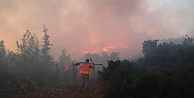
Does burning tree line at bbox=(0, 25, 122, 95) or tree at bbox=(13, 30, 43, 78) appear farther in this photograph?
tree at bbox=(13, 30, 43, 78)

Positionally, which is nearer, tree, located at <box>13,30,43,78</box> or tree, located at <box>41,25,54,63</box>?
tree, located at <box>13,30,43,78</box>

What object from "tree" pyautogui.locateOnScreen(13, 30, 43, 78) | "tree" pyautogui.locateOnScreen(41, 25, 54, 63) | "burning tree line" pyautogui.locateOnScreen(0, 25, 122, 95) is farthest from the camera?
"tree" pyautogui.locateOnScreen(41, 25, 54, 63)

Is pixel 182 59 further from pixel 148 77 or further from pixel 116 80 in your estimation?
pixel 116 80

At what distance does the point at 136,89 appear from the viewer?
5496 millimetres

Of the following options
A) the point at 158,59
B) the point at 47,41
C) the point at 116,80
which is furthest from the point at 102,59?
the point at 116,80

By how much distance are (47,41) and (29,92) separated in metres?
16.2

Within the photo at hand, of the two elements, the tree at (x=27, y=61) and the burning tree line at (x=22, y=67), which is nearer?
the burning tree line at (x=22, y=67)

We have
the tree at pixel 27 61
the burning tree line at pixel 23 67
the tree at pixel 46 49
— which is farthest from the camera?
the tree at pixel 46 49

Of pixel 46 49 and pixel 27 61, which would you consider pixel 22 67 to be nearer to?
pixel 27 61

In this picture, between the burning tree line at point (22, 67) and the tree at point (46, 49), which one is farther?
the tree at point (46, 49)

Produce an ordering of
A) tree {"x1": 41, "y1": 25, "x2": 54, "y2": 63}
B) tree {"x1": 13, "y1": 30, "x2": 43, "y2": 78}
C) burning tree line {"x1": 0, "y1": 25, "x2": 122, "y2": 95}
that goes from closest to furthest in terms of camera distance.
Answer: burning tree line {"x1": 0, "y1": 25, "x2": 122, "y2": 95} < tree {"x1": 13, "y1": 30, "x2": 43, "y2": 78} < tree {"x1": 41, "y1": 25, "x2": 54, "y2": 63}

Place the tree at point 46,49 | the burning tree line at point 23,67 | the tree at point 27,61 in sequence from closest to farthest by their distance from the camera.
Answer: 1. the burning tree line at point 23,67
2. the tree at point 27,61
3. the tree at point 46,49

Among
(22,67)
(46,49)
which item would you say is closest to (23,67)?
(22,67)

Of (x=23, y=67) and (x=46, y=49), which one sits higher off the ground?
(x=46, y=49)
